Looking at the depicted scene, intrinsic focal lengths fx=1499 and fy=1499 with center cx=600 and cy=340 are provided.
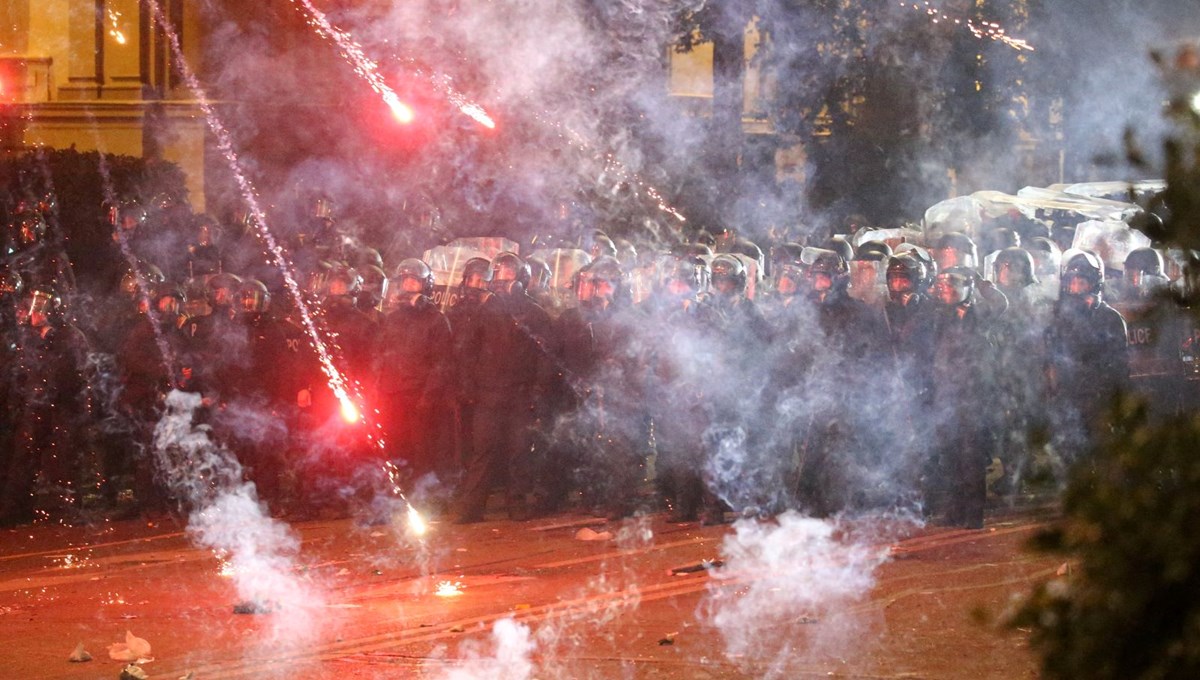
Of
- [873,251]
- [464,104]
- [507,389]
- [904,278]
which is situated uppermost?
[464,104]

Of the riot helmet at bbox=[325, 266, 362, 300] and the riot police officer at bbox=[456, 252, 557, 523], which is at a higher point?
the riot helmet at bbox=[325, 266, 362, 300]

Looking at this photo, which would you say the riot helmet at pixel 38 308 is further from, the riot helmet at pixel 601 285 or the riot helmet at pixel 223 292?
the riot helmet at pixel 601 285

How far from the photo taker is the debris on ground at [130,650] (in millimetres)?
6492

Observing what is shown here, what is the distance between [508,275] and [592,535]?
2909mm

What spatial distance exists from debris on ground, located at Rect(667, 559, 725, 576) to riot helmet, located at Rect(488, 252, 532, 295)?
3877mm

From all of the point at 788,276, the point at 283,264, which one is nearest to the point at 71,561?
the point at 788,276

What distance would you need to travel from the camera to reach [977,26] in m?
17.8

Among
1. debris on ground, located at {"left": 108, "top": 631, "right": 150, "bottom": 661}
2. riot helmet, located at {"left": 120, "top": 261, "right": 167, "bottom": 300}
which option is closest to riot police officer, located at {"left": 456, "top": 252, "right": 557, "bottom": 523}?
riot helmet, located at {"left": 120, "top": 261, "right": 167, "bottom": 300}

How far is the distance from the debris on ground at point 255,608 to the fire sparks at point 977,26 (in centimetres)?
1246

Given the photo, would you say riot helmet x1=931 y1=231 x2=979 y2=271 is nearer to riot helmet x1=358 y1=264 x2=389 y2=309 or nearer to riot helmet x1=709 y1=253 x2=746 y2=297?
riot helmet x1=709 y1=253 x2=746 y2=297

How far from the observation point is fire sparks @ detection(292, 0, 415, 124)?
2248cm

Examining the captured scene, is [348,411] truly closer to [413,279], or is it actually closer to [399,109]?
[413,279]

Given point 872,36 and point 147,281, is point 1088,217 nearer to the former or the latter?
point 872,36

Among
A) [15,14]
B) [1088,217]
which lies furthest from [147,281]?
[15,14]
